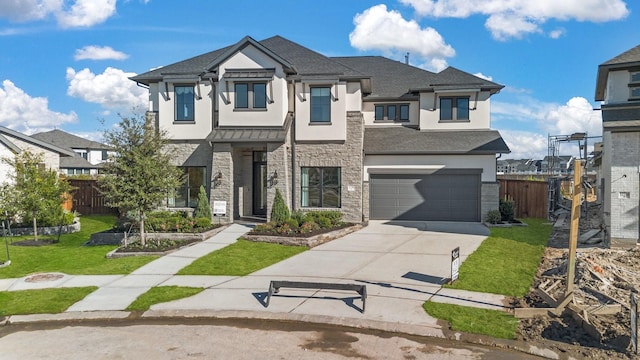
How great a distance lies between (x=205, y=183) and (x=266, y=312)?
1330cm

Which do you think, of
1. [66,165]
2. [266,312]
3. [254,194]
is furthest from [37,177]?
[66,165]

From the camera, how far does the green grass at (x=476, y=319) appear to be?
7.58 meters

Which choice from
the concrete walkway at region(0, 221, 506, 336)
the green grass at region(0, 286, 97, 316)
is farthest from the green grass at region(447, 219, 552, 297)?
the green grass at region(0, 286, 97, 316)

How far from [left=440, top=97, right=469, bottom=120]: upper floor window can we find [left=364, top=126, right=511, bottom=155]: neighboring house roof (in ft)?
2.50

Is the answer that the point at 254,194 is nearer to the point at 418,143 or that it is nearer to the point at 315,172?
the point at 315,172

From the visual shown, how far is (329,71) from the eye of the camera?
20.6 metres

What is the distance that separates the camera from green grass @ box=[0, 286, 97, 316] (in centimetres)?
923

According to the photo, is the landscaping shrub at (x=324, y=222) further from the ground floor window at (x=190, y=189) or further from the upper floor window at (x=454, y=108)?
the upper floor window at (x=454, y=108)

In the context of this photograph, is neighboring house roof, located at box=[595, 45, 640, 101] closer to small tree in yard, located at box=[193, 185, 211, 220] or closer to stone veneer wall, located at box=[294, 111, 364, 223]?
stone veneer wall, located at box=[294, 111, 364, 223]

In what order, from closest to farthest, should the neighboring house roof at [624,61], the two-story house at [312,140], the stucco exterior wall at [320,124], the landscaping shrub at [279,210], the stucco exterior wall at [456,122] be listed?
the neighboring house roof at [624,61]
the landscaping shrub at [279,210]
the two-story house at [312,140]
the stucco exterior wall at [320,124]
the stucco exterior wall at [456,122]

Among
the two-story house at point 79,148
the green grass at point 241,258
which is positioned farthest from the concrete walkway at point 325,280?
the two-story house at point 79,148

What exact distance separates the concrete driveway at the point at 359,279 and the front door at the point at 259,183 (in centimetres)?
630

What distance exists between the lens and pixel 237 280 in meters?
11.2

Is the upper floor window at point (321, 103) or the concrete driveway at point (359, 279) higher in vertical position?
the upper floor window at point (321, 103)
